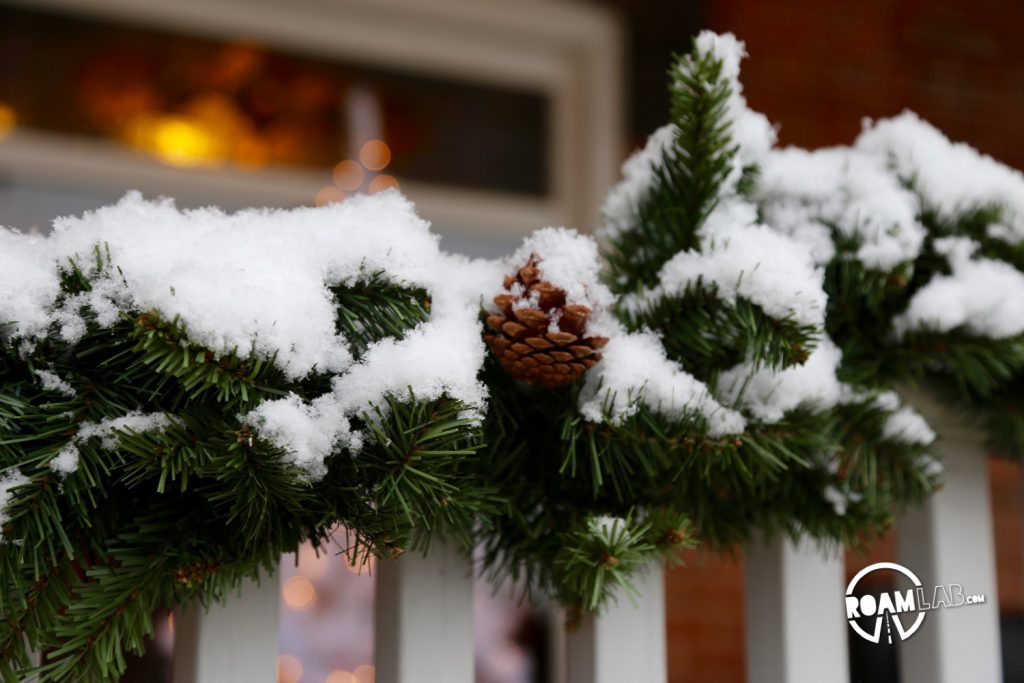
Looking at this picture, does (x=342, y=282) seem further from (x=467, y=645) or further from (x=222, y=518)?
(x=467, y=645)

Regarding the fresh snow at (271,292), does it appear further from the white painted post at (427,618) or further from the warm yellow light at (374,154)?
the warm yellow light at (374,154)

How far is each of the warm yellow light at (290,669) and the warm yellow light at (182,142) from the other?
1203 mm

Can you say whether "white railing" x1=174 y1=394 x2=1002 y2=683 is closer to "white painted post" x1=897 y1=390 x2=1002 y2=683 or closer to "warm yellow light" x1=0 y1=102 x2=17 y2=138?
"white painted post" x1=897 y1=390 x2=1002 y2=683

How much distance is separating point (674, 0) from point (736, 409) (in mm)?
1978

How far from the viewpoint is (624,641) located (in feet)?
2.11

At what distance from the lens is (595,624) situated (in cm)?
64

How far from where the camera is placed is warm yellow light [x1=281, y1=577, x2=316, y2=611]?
2383mm

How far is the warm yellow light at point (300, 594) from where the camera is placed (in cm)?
238

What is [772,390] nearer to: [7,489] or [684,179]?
[684,179]

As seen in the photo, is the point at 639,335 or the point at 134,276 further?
the point at 639,335

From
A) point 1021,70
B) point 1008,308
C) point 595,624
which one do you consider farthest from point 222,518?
point 1021,70

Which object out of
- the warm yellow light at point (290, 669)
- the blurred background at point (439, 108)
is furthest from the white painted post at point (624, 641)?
A: the warm yellow light at point (290, 669)

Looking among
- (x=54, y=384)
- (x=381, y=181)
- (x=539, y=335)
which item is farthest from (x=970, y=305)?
(x=381, y=181)

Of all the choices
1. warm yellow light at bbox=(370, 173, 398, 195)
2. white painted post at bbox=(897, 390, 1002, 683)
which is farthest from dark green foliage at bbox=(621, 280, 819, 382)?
warm yellow light at bbox=(370, 173, 398, 195)
